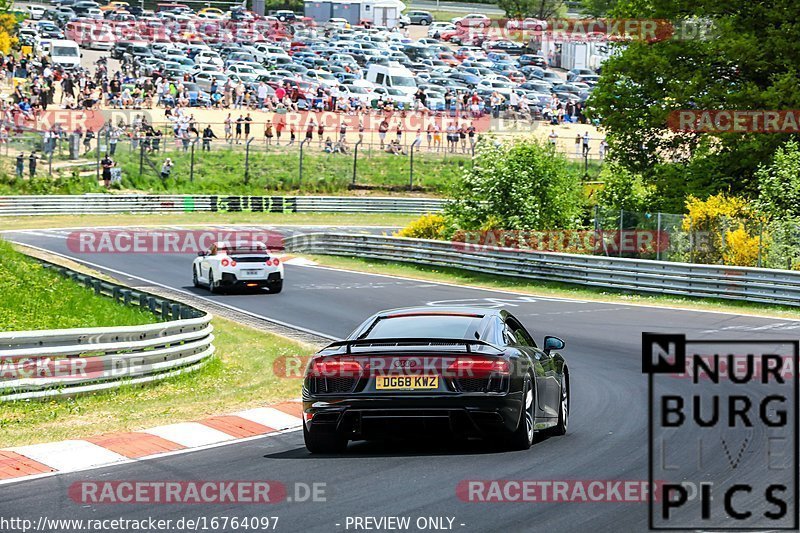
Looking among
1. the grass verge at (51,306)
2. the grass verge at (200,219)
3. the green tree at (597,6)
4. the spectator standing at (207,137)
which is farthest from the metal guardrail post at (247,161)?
the green tree at (597,6)

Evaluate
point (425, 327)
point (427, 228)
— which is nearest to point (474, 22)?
point (427, 228)

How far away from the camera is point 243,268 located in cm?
2967

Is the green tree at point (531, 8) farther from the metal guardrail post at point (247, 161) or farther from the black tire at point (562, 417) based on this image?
the black tire at point (562, 417)

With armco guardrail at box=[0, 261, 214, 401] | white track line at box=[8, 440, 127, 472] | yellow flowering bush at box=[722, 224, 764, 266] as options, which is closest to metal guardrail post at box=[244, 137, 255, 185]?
yellow flowering bush at box=[722, 224, 764, 266]

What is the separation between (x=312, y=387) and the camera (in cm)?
1036

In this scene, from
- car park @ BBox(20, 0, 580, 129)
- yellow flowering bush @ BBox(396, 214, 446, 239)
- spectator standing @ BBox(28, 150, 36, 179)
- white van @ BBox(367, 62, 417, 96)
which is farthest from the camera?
white van @ BBox(367, 62, 417, 96)

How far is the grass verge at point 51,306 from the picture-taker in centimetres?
2070

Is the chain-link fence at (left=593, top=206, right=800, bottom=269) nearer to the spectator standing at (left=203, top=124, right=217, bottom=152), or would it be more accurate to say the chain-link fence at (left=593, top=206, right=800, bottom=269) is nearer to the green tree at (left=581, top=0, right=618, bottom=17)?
the spectator standing at (left=203, top=124, right=217, bottom=152)

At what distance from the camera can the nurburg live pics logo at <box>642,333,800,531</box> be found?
8188 millimetres

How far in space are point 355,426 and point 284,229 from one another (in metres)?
42.0

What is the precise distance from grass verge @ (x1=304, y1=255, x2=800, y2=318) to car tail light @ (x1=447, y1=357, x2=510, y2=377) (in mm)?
16883

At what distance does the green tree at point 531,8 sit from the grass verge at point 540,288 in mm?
74241

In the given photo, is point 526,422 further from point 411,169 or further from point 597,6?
point 597,6

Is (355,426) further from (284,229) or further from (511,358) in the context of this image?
(284,229)
